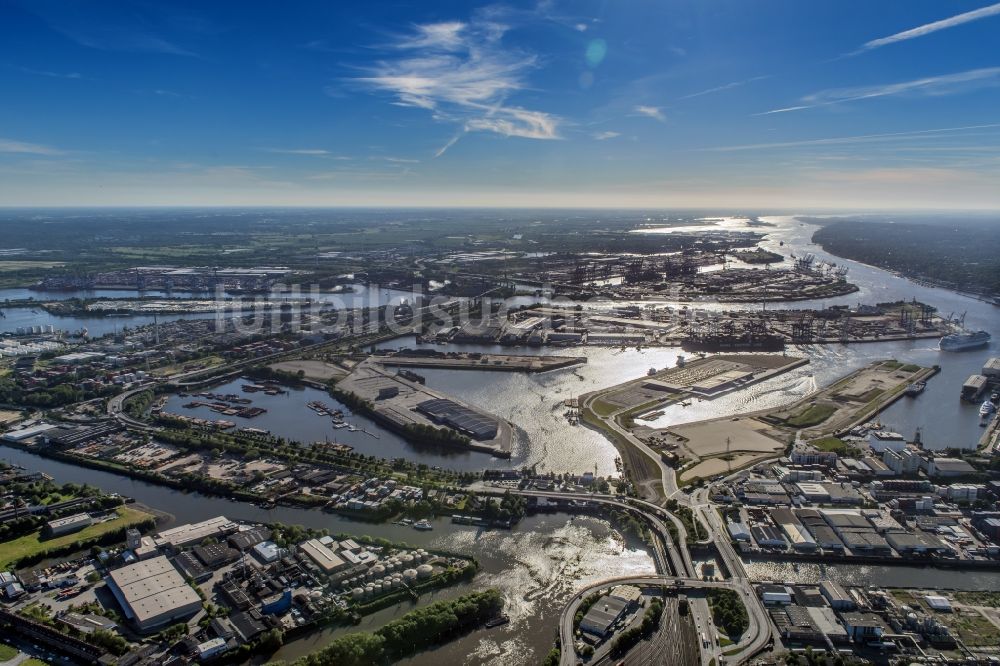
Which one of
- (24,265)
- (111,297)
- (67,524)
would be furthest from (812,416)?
(24,265)

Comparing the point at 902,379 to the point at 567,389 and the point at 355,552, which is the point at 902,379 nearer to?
the point at 567,389

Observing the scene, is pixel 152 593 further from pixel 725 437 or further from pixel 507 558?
pixel 725 437

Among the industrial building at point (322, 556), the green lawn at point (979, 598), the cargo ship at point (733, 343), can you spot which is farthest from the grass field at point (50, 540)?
the cargo ship at point (733, 343)

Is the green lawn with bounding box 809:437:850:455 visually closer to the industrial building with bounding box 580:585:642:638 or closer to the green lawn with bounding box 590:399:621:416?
the green lawn with bounding box 590:399:621:416

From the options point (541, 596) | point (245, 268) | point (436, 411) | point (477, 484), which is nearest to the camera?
point (541, 596)

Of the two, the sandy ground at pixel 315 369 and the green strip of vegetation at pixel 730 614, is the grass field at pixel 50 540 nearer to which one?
the sandy ground at pixel 315 369

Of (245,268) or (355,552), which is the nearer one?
(355,552)

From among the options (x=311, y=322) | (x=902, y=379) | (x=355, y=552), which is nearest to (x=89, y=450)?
(x=355, y=552)
